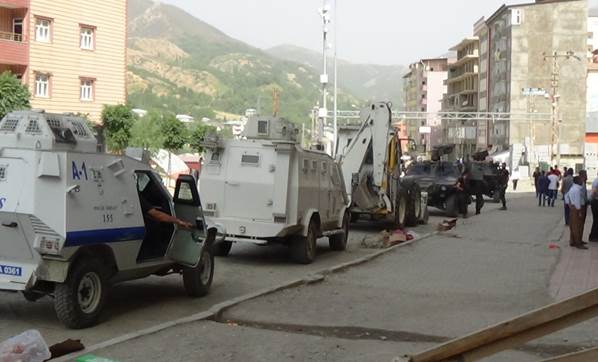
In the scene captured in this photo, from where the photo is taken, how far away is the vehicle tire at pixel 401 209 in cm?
2252

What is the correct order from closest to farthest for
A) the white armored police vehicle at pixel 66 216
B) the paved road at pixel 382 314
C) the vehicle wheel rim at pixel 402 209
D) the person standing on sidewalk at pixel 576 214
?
the paved road at pixel 382 314
the white armored police vehicle at pixel 66 216
the person standing on sidewalk at pixel 576 214
the vehicle wheel rim at pixel 402 209

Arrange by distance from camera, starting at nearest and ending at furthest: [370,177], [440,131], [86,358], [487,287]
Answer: [86,358]
[487,287]
[370,177]
[440,131]

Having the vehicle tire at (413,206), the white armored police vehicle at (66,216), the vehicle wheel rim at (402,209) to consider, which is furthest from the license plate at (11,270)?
the vehicle tire at (413,206)

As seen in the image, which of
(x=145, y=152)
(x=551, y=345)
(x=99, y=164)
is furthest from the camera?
(x=145, y=152)

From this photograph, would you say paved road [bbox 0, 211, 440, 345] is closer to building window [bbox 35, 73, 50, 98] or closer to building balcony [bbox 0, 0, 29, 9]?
building window [bbox 35, 73, 50, 98]

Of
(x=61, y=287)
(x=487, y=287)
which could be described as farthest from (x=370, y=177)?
(x=61, y=287)

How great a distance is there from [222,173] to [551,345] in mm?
7912

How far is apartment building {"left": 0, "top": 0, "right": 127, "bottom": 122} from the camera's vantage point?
38344 mm

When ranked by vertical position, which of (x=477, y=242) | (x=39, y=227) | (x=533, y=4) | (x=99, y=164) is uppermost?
(x=533, y=4)

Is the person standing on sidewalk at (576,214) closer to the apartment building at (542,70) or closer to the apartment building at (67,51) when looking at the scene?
the apartment building at (67,51)

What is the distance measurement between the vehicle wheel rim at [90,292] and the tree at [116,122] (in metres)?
32.8

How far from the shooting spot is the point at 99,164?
8.87m

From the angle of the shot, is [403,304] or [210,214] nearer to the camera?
[403,304]

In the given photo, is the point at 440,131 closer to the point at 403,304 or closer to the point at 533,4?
the point at 533,4
